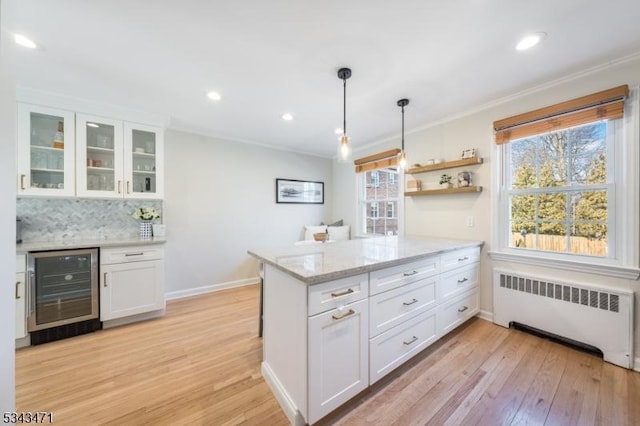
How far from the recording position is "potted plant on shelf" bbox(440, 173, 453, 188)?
2.93 meters

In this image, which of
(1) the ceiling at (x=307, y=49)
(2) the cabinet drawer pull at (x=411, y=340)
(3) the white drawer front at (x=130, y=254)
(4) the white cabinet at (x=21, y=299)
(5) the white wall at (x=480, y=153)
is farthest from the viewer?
(3) the white drawer front at (x=130, y=254)

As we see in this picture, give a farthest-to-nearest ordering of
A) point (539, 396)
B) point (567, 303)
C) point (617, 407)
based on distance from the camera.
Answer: point (567, 303) < point (539, 396) < point (617, 407)

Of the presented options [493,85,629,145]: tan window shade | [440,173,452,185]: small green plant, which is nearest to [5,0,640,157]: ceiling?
[493,85,629,145]: tan window shade

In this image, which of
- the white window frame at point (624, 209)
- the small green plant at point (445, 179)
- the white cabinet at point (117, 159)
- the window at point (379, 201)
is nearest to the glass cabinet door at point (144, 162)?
the white cabinet at point (117, 159)

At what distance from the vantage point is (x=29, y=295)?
2154mm

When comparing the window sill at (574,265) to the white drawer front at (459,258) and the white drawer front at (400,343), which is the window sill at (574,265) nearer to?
the white drawer front at (459,258)

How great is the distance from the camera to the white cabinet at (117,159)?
8.34ft

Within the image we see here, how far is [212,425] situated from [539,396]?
210 cm

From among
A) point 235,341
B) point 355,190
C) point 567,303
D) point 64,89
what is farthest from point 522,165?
point 64,89

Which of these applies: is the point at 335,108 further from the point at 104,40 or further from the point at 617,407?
the point at 617,407

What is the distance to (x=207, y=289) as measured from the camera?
3.62m

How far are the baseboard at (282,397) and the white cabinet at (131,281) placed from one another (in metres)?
1.77

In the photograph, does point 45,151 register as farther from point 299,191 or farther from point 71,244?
point 299,191

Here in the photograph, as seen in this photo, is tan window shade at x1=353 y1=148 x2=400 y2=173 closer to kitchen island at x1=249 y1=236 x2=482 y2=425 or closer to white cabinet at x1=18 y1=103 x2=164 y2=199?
kitchen island at x1=249 y1=236 x2=482 y2=425
